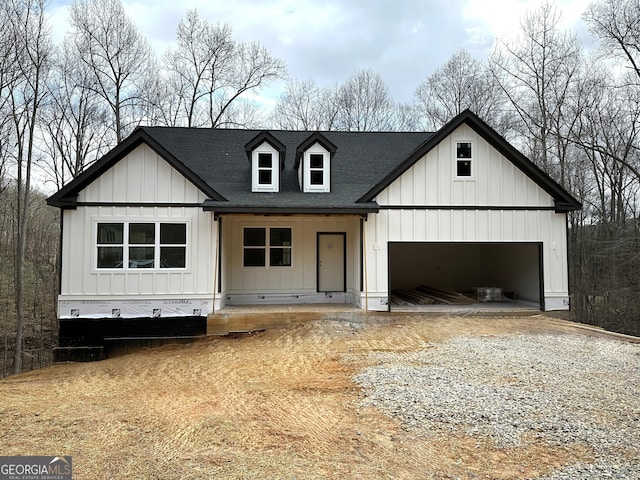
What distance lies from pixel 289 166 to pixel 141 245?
17.1ft

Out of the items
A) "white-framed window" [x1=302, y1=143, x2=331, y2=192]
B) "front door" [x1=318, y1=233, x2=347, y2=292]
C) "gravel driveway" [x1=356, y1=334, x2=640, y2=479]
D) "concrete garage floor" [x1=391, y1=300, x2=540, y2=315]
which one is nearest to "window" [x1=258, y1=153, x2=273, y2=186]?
"white-framed window" [x1=302, y1=143, x2=331, y2=192]

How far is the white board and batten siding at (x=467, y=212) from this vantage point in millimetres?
11609

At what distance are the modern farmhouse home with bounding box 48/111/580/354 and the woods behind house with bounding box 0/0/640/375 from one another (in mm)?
5546

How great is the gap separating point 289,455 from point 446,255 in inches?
549

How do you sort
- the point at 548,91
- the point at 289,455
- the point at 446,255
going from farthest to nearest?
the point at 548,91, the point at 446,255, the point at 289,455

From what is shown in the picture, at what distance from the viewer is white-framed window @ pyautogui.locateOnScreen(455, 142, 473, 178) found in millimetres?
11828

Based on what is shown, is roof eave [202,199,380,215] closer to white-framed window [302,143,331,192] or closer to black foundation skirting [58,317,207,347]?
white-framed window [302,143,331,192]

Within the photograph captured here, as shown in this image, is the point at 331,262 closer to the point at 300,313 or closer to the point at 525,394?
the point at 300,313

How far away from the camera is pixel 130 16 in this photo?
21859 mm

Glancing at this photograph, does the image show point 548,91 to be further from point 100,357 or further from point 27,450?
point 27,450

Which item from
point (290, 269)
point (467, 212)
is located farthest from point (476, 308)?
point (290, 269)

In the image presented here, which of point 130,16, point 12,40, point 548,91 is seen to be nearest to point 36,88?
point 12,40

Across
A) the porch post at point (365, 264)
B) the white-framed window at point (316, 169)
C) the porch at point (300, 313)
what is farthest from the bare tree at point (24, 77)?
the porch post at point (365, 264)

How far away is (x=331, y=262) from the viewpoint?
13289 millimetres
